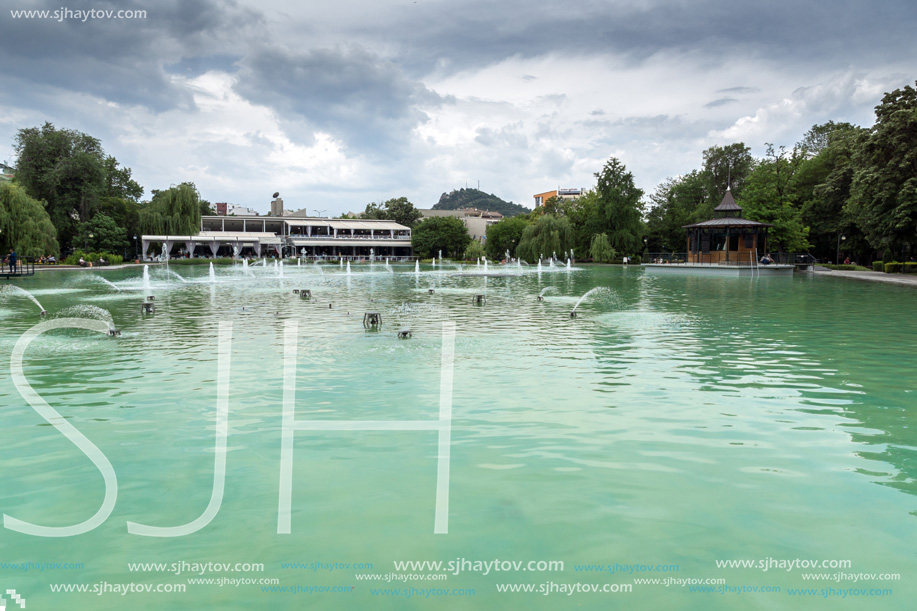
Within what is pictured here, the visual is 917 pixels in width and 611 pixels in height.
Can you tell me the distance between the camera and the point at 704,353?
11.6m

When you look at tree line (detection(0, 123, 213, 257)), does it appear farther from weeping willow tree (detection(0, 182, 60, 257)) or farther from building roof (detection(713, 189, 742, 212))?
building roof (detection(713, 189, 742, 212))

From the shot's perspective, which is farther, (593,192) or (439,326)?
(593,192)

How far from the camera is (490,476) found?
5.48m

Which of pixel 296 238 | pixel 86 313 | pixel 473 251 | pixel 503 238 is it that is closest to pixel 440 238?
pixel 473 251

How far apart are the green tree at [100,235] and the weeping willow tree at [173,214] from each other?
336 centimetres

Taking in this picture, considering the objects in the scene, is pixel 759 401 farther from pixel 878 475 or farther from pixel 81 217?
pixel 81 217

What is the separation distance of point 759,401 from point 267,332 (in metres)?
10.8

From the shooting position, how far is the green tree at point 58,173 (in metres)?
59.7

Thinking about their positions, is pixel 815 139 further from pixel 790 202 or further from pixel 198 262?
pixel 198 262

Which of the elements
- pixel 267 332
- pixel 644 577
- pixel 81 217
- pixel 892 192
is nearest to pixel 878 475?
pixel 644 577

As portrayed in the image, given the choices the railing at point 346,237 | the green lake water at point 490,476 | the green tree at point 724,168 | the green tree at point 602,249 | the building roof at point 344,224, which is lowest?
the green lake water at point 490,476

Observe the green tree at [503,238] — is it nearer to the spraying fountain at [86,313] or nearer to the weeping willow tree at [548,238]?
the weeping willow tree at [548,238]

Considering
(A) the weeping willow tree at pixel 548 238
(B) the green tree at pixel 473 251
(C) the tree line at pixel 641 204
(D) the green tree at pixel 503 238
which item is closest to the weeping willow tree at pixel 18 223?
Result: (C) the tree line at pixel 641 204

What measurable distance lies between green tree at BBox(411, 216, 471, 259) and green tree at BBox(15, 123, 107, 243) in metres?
40.8
